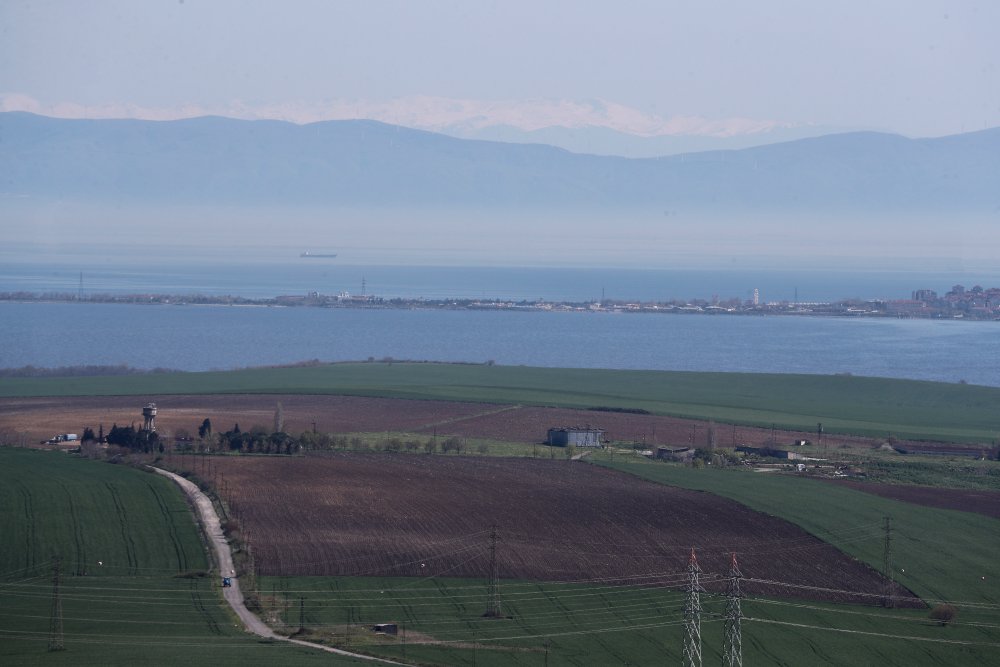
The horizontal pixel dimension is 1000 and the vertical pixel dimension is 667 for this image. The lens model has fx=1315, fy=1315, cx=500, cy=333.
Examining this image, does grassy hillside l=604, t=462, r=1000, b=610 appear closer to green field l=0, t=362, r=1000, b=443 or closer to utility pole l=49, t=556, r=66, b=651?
green field l=0, t=362, r=1000, b=443

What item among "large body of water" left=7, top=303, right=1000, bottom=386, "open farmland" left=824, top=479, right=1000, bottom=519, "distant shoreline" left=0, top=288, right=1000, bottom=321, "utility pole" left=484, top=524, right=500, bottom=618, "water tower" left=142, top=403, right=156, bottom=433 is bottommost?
"utility pole" left=484, top=524, right=500, bottom=618

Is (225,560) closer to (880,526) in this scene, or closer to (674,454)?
(880,526)

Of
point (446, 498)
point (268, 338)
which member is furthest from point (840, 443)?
point (268, 338)

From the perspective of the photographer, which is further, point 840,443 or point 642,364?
point 642,364

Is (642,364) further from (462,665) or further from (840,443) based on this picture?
(462,665)

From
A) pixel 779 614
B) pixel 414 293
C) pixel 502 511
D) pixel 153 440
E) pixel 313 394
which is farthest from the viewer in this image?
pixel 414 293

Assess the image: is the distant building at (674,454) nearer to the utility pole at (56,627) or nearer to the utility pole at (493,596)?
the utility pole at (493,596)

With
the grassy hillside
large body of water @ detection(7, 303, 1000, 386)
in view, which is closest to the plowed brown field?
the grassy hillside
